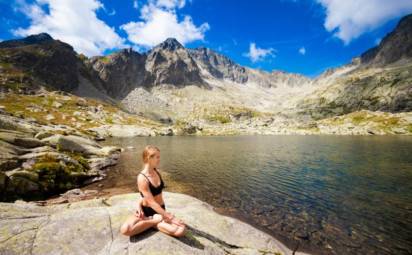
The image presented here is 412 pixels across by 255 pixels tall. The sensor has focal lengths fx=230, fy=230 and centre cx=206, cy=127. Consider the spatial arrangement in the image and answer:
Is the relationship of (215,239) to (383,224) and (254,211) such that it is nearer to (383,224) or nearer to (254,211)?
(254,211)

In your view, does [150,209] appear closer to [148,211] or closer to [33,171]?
[148,211]

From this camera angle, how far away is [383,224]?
20.2 meters

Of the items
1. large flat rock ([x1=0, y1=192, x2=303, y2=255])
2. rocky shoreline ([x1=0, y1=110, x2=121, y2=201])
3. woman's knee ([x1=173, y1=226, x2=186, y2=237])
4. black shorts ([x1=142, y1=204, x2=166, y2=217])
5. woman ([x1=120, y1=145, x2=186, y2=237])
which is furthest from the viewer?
rocky shoreline ([x1=0, y1=110, x2=121, y2=201])

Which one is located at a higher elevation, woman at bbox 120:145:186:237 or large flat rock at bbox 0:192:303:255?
woman at bbox 120:145:186:237

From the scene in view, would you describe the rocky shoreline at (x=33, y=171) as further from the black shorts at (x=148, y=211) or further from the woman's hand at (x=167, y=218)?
the woman's hand at (x=167, y=218)

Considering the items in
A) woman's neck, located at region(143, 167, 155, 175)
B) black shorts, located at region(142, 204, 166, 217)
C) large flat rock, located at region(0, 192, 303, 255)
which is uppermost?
woman's neck, located at region(143, 167, 155, 175)

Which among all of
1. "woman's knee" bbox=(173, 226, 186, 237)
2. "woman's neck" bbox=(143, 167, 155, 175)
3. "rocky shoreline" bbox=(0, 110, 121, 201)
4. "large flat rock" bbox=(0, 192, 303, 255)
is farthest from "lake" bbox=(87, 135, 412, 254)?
"woman's neck" bbox=(143, 167, 155, 175)

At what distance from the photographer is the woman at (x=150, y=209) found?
31.4 feet

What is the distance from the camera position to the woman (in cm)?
958

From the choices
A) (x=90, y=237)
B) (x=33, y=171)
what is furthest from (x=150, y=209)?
(x=33, y=171)

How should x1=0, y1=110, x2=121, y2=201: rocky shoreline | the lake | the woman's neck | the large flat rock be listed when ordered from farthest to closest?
x1=0, y1=110, x2=121, y2=201: rocky shoreline
the lake
the woman's neck
the large flat rock

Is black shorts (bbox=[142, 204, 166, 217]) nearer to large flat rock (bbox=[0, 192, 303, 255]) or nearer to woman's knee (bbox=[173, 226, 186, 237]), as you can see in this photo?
large flat rock (bbox=[0, 192, 303, 255])

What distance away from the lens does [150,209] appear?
10.1m

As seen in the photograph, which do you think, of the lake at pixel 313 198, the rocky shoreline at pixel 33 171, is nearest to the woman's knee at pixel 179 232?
the lake at pixel 313 198
